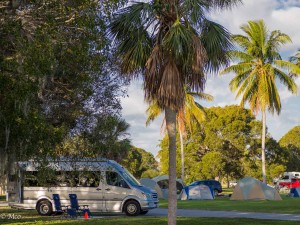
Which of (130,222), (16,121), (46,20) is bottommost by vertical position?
(130,222)

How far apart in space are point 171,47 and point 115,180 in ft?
33.8

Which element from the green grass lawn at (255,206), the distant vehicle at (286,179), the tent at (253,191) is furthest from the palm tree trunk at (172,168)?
the distant vehicle at (286,179)

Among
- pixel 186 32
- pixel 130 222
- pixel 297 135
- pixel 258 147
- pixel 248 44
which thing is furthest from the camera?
pixel 297 135

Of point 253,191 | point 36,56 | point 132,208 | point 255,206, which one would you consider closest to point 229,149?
point 253,191

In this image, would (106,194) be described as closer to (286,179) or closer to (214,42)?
(214,42)

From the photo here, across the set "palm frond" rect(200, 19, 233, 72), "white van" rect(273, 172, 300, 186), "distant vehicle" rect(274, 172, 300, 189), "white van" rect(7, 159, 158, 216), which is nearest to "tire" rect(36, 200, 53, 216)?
"white van" rect(7, 159, 158, 216)

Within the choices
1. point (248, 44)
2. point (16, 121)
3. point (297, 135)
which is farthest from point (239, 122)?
point (16, 121)

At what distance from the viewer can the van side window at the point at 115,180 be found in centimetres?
2162

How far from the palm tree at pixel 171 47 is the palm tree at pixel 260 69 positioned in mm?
24120

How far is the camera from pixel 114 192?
21.6 meters

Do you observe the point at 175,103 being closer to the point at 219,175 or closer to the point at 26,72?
the point at 26,72

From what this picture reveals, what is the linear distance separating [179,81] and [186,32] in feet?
4.28

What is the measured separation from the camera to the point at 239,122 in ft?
187

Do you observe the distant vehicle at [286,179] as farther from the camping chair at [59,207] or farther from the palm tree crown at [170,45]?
the palm tree crown at [170,45]
